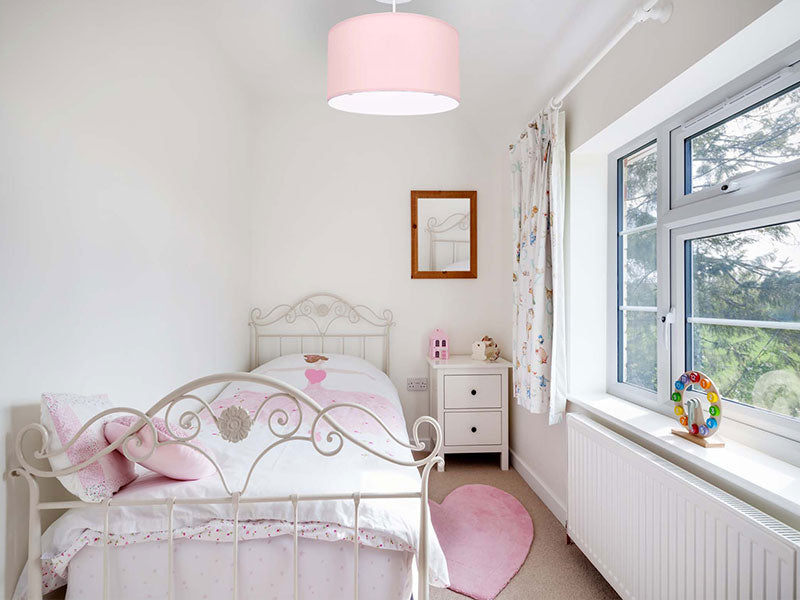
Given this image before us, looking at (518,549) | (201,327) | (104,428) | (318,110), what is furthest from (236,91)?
(518,549)

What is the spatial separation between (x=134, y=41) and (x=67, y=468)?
156 cm

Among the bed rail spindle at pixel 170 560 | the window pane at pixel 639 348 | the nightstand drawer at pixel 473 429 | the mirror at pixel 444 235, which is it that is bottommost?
the nightstand drawer at pixel 473 429

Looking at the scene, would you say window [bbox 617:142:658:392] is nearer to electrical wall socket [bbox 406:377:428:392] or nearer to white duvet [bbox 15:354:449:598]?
white duvet [bbox 15:354:449:598]

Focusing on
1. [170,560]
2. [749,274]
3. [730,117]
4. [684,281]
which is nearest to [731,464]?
[749,274]

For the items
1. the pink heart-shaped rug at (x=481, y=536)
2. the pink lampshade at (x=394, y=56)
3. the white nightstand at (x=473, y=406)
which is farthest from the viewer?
the white nightstand at (x=473, y=406)

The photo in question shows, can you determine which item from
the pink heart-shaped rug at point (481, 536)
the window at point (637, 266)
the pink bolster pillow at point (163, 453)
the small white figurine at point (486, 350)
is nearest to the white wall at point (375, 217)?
the small white figurine at point (486, 350)

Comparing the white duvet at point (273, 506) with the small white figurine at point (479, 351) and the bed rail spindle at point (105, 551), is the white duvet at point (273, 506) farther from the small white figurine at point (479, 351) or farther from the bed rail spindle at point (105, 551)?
the small white figurine at point (479, 351)

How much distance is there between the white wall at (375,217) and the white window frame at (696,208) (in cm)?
137

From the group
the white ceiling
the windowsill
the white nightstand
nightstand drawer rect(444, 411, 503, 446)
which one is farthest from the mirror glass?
the windowsill

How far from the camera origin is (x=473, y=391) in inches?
128

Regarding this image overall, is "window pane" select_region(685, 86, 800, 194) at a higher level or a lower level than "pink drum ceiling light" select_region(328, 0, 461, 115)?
lower

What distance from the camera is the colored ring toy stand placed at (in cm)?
153

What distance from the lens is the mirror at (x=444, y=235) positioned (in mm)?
3629

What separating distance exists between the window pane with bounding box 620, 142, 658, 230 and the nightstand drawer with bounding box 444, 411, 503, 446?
154cm
